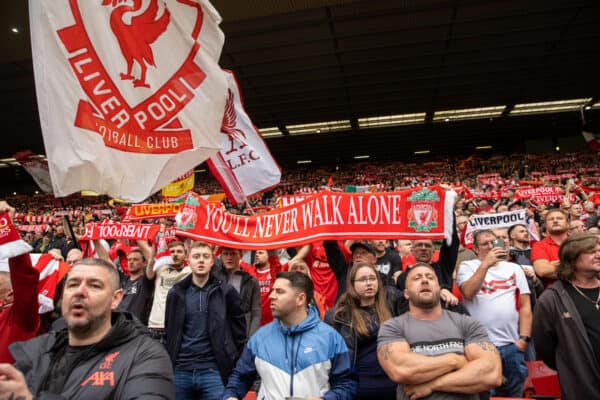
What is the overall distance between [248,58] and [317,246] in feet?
39.0

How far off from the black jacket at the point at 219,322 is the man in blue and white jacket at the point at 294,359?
2.11 feet

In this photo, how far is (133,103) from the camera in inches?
120

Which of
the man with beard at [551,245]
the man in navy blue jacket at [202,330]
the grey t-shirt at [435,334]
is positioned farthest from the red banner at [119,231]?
the man with beard at [551,245]

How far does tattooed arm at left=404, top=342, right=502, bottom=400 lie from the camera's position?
2.33m

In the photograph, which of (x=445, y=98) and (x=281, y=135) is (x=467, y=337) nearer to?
(x=445, y=98)

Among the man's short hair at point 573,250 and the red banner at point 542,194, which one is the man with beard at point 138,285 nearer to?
the man's short hair at point 573,250

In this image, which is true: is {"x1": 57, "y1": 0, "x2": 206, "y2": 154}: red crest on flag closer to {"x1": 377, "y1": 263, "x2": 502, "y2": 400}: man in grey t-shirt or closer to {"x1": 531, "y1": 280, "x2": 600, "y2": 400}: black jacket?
{"x1": 377, "y1": 263, "x2": 502, "y2": 400}: man in grey t-shirt

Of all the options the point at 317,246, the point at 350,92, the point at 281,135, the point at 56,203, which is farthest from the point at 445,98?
the point at 56,203

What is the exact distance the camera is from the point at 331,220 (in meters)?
3.94

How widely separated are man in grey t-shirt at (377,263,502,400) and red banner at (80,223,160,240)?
10.7 feet

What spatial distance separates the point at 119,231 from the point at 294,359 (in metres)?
3.23

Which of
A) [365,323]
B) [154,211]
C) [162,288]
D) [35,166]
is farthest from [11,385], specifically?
[154,211]

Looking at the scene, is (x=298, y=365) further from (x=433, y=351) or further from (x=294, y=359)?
(x=433, y=351)

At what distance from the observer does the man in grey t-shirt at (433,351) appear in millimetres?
2359
